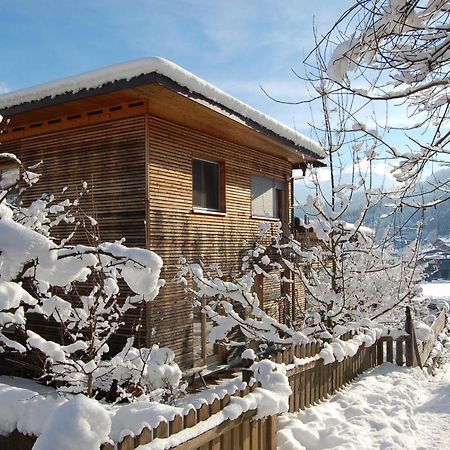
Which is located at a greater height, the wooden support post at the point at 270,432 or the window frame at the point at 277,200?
the window frame at the point at 277,200

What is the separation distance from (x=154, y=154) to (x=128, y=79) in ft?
6.07

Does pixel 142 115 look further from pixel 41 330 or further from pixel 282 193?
pixel 282 193

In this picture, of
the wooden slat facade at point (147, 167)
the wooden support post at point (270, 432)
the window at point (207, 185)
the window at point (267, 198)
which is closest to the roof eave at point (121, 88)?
the wooden slat facade at point (147, 167)

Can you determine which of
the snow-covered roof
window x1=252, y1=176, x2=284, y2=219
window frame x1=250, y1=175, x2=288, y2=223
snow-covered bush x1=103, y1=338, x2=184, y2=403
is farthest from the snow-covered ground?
window frame x1=250, y1=175, x2=288, y2=223

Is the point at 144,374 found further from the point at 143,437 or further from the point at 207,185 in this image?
the point at 207,185

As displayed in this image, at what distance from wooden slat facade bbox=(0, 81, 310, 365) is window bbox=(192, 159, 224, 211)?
0.79ft

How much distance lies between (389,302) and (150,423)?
→ 7821 millimetres

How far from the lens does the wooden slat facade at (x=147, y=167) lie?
8.52m

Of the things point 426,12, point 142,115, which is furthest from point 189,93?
point 426,12

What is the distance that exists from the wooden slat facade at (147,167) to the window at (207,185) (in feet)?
0.79

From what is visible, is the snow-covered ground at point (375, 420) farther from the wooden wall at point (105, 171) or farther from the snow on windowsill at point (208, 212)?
the snow on windowsill at point (208, 212)

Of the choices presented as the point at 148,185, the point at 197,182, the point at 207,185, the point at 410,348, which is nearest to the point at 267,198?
the point at 207,185

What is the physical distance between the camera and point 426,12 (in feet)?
9.85

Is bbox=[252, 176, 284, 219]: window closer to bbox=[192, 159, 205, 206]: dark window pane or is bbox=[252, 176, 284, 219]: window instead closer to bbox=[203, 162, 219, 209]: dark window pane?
bbox=[203, 162, 219, 209]: dark window pane
